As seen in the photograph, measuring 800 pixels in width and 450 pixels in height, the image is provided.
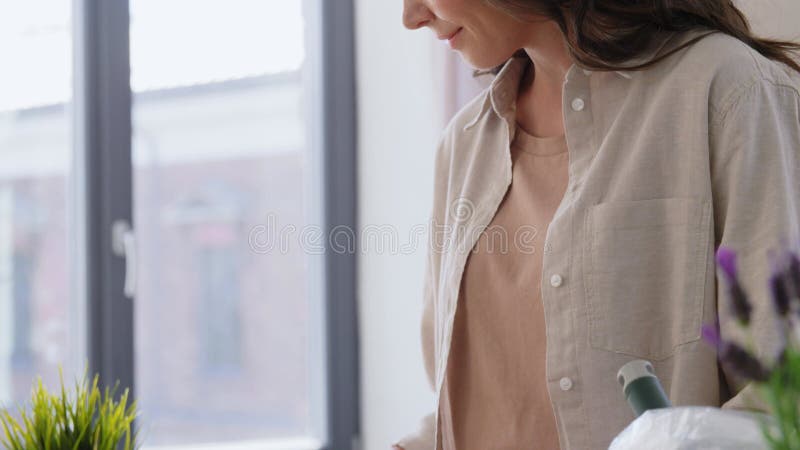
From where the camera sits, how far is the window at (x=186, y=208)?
7.75ft

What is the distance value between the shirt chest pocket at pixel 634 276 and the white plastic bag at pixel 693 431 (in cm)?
62

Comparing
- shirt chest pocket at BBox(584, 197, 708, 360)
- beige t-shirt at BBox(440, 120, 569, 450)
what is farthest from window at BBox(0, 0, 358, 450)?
shirt chest pocket at BBox(584, 197, 708, 360)

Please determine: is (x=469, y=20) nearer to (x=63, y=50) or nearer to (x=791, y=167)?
(x=791, y=167)

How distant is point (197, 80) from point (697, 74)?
8.09 ft

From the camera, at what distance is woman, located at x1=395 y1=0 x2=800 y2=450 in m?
1.10

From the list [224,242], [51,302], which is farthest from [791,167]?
[224,242]

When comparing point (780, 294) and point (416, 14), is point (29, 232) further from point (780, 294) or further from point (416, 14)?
point (780, 294)

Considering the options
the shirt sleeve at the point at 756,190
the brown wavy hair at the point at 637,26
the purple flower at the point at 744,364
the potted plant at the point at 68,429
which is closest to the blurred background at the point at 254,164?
the brown wavy hair at the point at 637,26

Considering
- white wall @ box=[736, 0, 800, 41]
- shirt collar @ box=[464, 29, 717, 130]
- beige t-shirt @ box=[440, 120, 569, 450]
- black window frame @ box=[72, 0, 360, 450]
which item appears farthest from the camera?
black window frame @ box=[72, 0, 360, 450]

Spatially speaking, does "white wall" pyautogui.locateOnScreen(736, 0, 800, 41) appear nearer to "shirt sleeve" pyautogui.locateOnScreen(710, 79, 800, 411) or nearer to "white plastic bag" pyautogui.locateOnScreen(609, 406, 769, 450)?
"shirt sleeve" pyautogui.locateOnScreen(710, 79, 800, 411)

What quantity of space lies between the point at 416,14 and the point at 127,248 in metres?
1.24

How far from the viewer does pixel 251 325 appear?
4535 mm

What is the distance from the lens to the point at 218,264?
14.4 ft

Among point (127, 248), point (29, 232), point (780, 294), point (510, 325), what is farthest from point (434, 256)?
point (29, 232)
